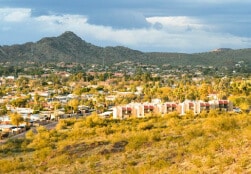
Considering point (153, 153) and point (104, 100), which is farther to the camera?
point (104, 100)

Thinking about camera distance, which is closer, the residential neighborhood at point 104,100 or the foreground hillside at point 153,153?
the foreground hillside at point 153,153

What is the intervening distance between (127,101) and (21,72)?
285ft

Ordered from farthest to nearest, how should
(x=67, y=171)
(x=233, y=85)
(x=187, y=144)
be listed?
1. (x=233, y=85)
2. (x=187, y=144)
3. (x=67, y=171)

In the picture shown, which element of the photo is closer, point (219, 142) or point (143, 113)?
point (219, 142)

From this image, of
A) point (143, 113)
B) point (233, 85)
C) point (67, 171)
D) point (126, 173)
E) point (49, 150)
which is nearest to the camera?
point (126, 173)

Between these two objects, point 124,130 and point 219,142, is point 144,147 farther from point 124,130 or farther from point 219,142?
point 124,130

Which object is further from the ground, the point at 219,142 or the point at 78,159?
the point at 219,142

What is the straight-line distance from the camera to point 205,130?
29484mm

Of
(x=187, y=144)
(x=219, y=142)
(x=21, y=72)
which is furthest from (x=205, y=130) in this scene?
(x=21, y=72)

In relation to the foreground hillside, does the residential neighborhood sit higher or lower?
lower

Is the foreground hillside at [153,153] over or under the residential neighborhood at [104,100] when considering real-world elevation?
over

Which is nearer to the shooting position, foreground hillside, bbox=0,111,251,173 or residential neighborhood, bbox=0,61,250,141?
foreground hillside, bbox=0,111,251,173

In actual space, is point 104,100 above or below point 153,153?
below

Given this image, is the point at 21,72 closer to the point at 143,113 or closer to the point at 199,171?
the point at 143,113
